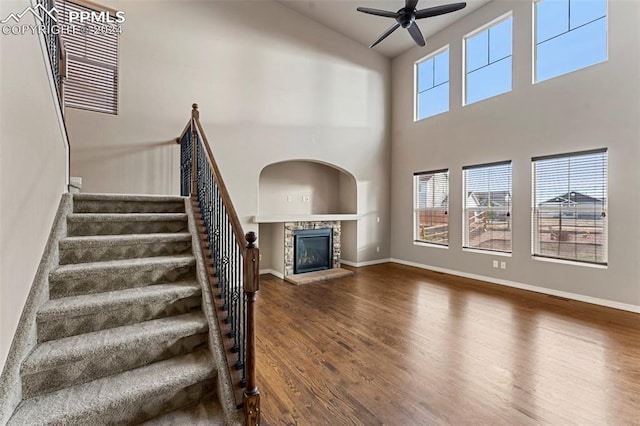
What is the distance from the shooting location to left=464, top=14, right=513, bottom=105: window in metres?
5.19

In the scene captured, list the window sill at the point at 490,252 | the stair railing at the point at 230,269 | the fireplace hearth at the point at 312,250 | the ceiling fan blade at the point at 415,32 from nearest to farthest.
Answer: the stair railing at the point at 230,269 < the ceiling fan blade at the point at 415,32 < the window sill at the point at 490,252 < the fireplace hearth at the point at 312,250

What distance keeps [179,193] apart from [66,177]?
1697mm

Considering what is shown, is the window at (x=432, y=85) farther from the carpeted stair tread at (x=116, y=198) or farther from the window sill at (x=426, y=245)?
the carpeted stair tread at (x=116, y=198)

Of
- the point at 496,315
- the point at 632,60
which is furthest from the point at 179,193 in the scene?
the point at 632,60

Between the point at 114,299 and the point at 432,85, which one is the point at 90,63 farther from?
the point at 432,85

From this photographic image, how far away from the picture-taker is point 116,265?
2.12 meters

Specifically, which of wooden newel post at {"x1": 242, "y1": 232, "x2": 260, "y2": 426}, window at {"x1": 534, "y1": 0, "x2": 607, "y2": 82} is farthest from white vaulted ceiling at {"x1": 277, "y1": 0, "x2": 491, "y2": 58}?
wooden newel post at {"x1": 242, "y1": 232, "x2": 260, "y2": 426}

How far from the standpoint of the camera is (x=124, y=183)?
13.7 feet

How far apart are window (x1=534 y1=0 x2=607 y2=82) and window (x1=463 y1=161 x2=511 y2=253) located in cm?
161

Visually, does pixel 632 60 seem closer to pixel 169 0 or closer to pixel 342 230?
pixel 342 230

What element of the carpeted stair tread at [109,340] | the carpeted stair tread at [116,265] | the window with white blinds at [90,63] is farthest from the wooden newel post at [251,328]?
the window with white blinds at [90,63]

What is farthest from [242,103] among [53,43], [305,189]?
[53,43]

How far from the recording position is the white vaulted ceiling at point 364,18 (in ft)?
17.6

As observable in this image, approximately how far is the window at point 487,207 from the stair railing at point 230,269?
4797 millimetres
